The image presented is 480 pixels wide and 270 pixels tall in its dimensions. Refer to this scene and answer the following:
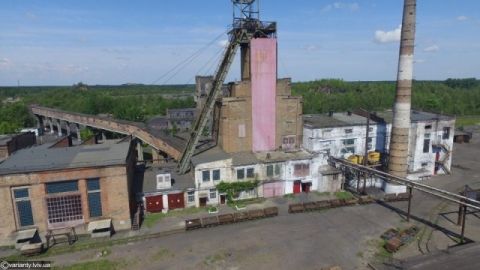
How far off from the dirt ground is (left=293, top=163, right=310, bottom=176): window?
5.83 metres

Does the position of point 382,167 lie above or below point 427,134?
below

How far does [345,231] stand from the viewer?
28266 mm

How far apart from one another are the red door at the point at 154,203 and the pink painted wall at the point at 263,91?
13.6 meters

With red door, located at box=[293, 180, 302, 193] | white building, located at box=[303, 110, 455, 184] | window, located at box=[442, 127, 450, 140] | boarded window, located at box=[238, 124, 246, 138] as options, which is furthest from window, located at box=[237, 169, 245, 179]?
window, located at box=[442, 127, 450, 140]

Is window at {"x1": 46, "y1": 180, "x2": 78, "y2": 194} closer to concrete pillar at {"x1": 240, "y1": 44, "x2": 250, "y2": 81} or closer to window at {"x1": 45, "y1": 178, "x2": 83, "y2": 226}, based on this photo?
window at {"x1": 45, "y1": 178, "x2": 83, "y2": 226}

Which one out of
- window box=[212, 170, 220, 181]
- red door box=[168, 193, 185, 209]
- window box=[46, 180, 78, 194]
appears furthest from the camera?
window box=[212, 170, 220, 181]

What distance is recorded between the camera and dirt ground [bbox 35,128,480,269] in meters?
23.6

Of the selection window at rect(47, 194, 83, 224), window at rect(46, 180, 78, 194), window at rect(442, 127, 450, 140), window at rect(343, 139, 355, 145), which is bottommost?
window at rect(47, 194, 83, 224)

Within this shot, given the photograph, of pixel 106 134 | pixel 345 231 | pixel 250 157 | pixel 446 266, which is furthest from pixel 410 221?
pixel 106 134

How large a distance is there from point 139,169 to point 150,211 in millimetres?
8514

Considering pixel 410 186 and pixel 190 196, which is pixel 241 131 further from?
pixel 410 186

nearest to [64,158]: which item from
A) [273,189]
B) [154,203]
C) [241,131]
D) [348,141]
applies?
[154,203]

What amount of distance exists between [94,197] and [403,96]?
34564mm

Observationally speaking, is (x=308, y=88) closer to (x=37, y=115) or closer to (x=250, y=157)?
(x=37, y=115)
